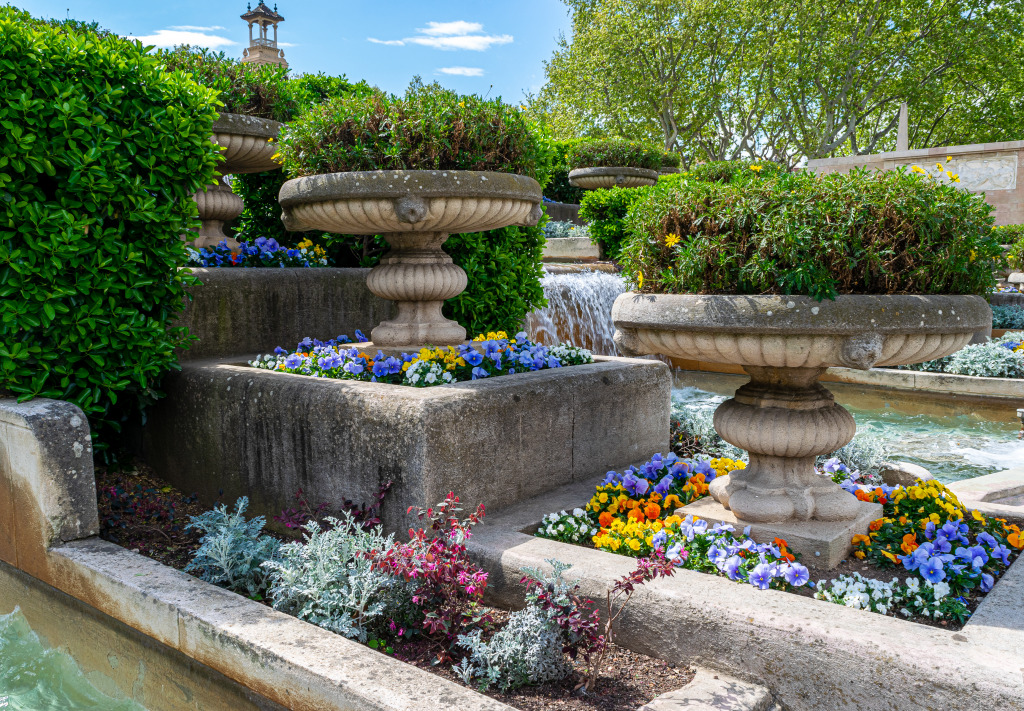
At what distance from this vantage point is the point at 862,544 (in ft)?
9.82

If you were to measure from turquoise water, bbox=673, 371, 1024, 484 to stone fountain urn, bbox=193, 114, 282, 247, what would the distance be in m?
4.49

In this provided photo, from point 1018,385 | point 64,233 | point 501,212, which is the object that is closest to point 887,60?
point 1018,385

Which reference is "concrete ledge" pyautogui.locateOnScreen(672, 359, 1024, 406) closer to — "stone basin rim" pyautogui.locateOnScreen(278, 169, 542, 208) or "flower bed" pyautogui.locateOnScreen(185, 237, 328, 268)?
"stone basin rim" pyautogui.locateOnScreen(278, 169, 542, 208)

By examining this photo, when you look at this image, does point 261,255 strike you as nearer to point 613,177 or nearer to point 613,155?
point 613,177

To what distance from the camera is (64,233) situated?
3.61 m

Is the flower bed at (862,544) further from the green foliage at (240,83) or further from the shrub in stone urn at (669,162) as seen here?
the shrub in stone urn at (669,162)

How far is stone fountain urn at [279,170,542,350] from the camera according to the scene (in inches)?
161

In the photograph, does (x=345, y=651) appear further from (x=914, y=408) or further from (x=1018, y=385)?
(x=1018, y=385)

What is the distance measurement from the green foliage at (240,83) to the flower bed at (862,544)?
4.35 m

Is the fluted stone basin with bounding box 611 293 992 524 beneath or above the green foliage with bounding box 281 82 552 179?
beneath

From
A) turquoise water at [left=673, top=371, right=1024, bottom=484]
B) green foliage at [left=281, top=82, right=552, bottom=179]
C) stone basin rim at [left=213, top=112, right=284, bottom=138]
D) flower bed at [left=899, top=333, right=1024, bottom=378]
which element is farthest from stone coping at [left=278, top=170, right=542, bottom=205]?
flower bed at [left=899, top=333, right=1024, bottom=378]

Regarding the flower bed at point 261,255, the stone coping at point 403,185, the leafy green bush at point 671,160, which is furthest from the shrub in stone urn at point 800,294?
the leafy green bush at point 671,160

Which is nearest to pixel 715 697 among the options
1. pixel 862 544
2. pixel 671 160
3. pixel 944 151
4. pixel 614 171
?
pixel 862 544

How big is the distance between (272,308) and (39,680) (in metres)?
2.71
